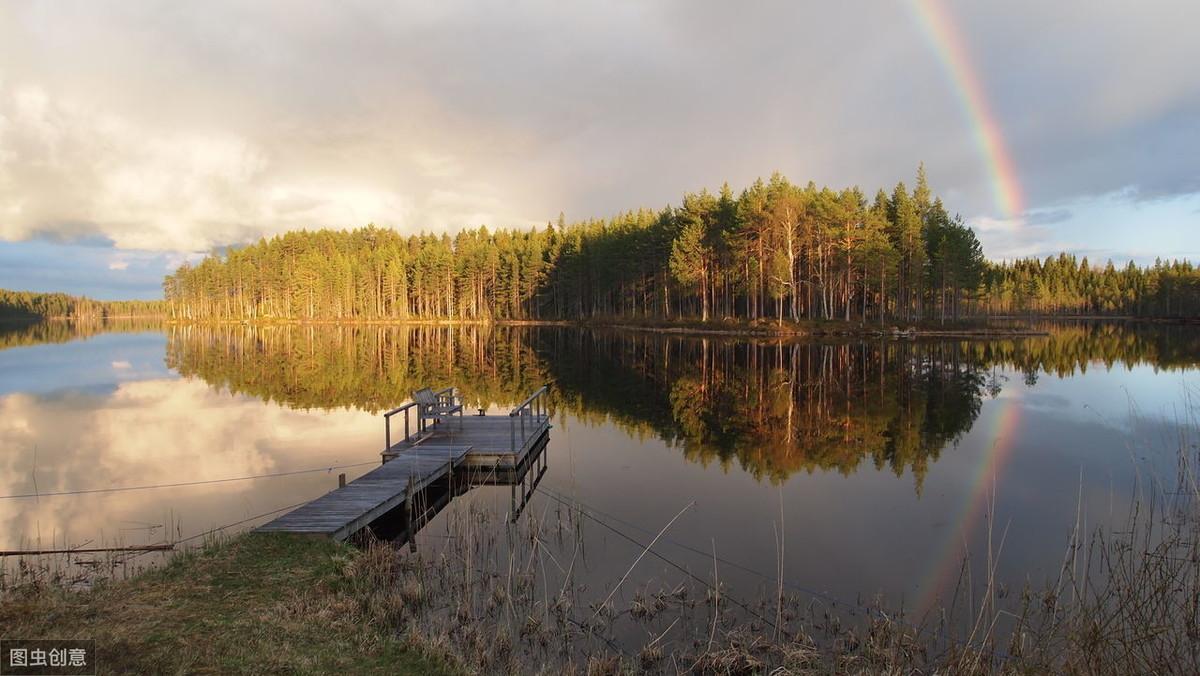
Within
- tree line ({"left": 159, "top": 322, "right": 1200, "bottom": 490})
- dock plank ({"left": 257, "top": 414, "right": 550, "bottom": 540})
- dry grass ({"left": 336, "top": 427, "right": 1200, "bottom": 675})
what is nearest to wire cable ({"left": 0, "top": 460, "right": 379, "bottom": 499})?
dock plank ({"left": 257, "top": 414, "right": 550, "bottom": 540})

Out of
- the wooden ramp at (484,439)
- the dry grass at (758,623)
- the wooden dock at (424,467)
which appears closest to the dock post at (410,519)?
the wooden dock at (424,467)

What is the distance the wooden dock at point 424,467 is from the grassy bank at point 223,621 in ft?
5.53

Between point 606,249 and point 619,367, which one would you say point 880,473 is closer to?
→ point 619,367

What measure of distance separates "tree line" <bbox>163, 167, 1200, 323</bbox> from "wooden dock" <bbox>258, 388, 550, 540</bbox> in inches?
1885

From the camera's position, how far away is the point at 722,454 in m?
18.1

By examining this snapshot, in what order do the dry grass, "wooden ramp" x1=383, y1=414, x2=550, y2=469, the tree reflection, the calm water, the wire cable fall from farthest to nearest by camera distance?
the tree reflection, "wooden ramp" x1=383, y1=414, x2=550, y2=469, the wire cable, the calm water, the dry grass

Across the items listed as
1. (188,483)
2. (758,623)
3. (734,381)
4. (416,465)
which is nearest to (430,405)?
(416,465)

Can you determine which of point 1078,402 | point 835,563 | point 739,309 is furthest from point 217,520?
point 739,309

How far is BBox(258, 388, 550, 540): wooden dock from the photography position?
1062cm

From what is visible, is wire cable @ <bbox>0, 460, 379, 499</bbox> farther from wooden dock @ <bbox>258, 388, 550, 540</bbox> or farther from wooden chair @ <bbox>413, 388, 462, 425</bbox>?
wooden chair @ <bbox>413, 388, 462, 425</bbox>

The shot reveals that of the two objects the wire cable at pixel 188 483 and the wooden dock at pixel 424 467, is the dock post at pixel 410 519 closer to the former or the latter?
the wooden dock at pixel 424 467

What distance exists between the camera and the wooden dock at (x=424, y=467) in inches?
418

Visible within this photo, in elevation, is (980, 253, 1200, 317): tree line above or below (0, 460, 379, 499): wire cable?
above

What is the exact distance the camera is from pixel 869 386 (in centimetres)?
3027
